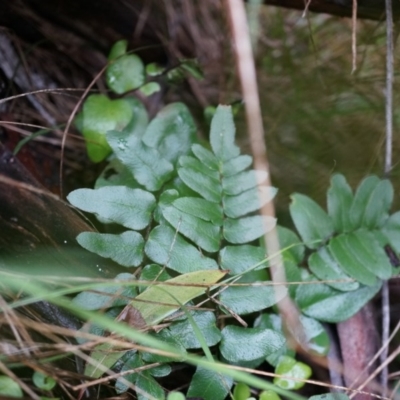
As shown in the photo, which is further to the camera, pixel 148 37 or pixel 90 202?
pixel 148 37

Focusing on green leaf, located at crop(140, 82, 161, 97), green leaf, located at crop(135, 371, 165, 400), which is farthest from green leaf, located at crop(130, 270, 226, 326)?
green leaf, located at crop(140, 82, 161, 97)

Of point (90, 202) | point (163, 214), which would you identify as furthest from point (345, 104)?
point (90, 202)

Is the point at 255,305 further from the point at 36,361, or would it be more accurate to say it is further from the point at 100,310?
the point at 36,361

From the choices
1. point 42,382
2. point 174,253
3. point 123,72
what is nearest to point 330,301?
point 174,253

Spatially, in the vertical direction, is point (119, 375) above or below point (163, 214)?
below

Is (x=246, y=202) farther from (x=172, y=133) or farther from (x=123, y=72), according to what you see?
(x=123, y=72)

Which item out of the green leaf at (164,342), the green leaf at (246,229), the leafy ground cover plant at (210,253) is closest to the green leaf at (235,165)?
the leafy ground cover plant at (210,253)
